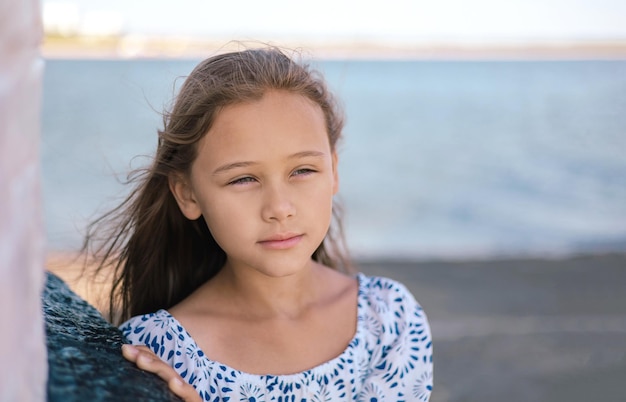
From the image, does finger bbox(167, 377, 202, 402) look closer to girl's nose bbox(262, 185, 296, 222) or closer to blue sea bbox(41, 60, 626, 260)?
girl's nose bbox(262, 185, 296, 222)

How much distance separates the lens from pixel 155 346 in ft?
8.35

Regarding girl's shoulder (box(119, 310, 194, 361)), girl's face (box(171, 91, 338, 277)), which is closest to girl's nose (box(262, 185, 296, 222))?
girl's face (box(171, 91, 338, 277))

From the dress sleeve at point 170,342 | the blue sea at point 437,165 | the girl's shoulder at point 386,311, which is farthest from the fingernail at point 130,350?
the girl's shoulder at point 386,311

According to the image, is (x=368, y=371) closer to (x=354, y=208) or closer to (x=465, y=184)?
(x=354, y=208)

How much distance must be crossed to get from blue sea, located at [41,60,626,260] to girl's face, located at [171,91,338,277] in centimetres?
40

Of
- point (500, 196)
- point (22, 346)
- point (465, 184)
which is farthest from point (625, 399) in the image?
point (465, 184)

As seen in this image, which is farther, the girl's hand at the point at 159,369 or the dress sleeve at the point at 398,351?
the dress sleeve at the point at 398,351

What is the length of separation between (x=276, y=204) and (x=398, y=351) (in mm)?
770

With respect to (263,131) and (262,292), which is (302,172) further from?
(262,292)

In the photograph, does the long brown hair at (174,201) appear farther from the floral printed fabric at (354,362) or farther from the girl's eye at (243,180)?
the floral printed fabric at (354,362)

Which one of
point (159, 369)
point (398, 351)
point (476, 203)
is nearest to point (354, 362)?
point (398, 351)

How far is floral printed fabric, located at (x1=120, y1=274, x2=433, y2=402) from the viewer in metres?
2.54

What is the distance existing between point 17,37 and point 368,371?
1971 mm

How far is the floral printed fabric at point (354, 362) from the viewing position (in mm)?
2535
